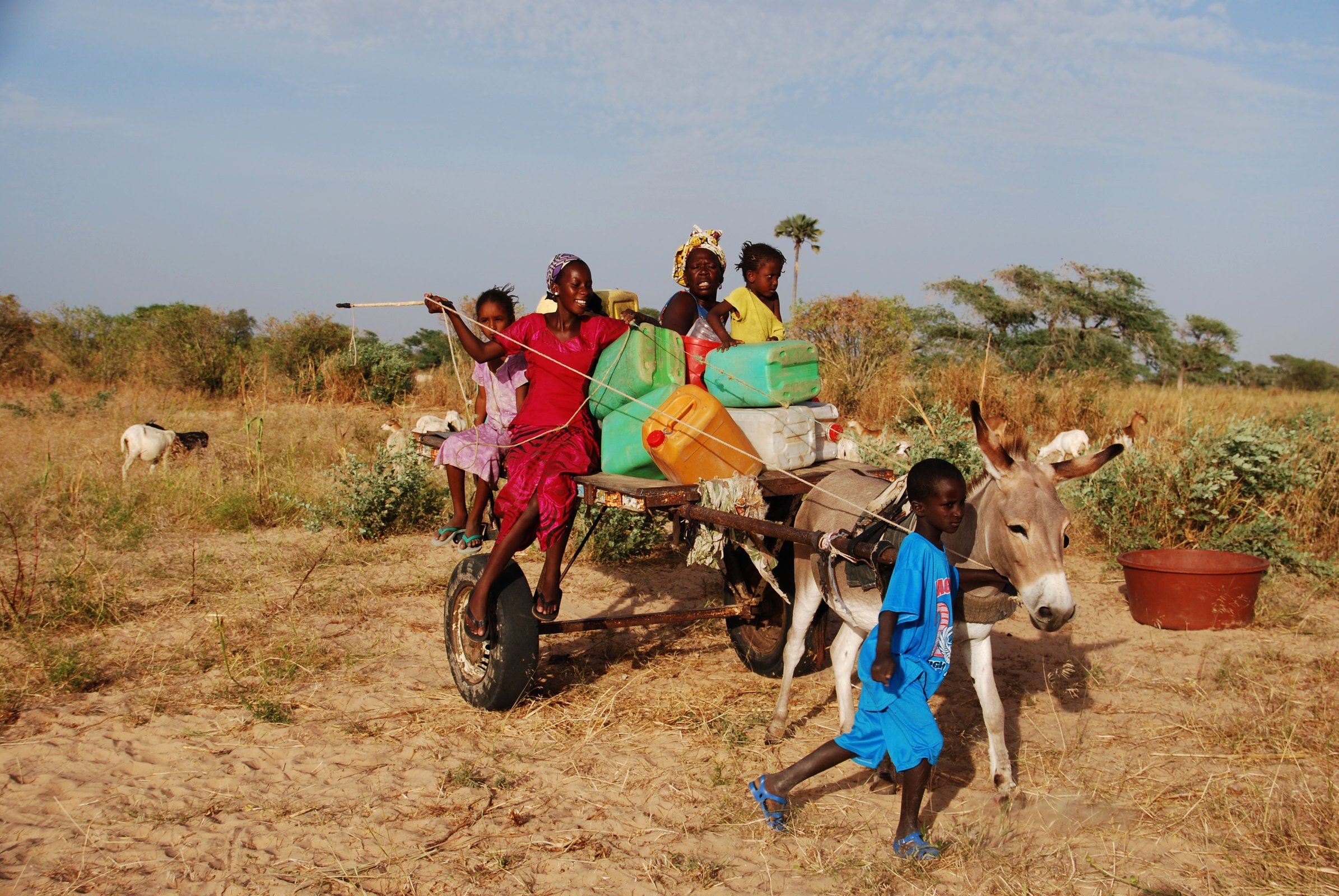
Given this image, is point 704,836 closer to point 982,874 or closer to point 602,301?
point 982,874

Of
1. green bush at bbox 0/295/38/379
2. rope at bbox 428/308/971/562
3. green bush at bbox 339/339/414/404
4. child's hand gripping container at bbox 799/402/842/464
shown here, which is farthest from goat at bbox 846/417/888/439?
green bush at bbox 0/295/38/379

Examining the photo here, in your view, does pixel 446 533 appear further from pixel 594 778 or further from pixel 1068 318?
pixel 1068 318

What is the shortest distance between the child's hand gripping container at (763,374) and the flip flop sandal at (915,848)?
2207 millimetres

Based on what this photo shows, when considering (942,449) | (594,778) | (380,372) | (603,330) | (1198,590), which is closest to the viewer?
(594,778)

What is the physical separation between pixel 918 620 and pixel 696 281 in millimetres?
3089

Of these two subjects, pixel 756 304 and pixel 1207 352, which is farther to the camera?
pixel 1207 352

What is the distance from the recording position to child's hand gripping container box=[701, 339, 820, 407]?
15.3 feet

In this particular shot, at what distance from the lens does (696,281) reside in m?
5.73

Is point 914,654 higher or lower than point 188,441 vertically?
lower

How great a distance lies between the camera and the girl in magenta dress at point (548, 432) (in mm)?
4684

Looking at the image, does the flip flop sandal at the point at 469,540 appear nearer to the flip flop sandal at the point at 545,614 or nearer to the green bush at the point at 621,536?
the flip flop sandal at the point at 545,614

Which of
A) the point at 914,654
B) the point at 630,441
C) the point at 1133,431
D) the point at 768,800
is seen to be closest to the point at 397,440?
the point at 630,441

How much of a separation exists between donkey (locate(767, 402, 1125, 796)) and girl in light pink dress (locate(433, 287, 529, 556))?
218 cm

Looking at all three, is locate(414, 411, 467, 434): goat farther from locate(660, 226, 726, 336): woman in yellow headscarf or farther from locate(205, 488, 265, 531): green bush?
locate(660, 226, 726, 336): woman in yellow headscarf
